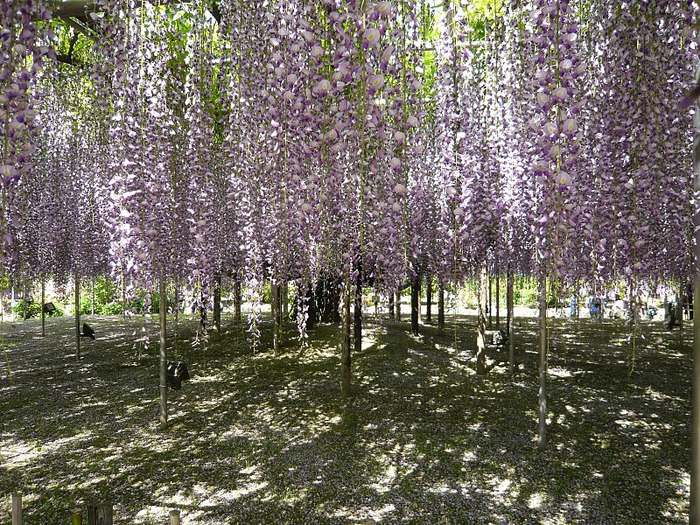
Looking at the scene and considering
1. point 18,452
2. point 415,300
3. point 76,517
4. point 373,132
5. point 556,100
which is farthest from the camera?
point 415,300

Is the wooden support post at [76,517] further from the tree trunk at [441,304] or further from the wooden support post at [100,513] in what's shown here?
the tree trunk at [441,304]

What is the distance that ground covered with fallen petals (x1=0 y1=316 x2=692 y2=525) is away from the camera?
3.26 meters

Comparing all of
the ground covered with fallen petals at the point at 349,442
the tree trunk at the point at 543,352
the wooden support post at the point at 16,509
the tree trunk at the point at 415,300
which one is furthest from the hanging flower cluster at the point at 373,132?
the tree trunk at the point at 415,300

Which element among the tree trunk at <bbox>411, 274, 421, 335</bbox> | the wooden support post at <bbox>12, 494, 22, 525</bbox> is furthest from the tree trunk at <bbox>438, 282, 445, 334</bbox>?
the wooden support post at <bbox>12, 494, 22, 525</bbox>

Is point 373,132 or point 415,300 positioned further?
point 415,300

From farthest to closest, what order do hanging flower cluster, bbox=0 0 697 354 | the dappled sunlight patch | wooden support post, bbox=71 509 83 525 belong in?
the dappled sunlight patch
hanging flower cluster, bbox=0 0 697 354
wooden support post, bbox=71 509 83 525

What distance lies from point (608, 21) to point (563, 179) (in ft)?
5.19

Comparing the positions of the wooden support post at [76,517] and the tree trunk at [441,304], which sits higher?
the tree trunk at [441,304]

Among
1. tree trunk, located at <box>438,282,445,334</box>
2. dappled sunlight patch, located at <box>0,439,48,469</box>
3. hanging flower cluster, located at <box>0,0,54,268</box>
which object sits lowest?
dappled sunlight patch, located at <box>0,439,48,469</box>

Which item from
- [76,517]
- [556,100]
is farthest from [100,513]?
[556,100]

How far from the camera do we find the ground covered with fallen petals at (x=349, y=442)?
3.26 m

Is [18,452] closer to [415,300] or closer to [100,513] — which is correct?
[100,513]

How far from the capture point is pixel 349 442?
14.3ft

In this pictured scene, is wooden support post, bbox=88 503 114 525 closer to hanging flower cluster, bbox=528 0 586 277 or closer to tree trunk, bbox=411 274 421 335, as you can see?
hanging flower cluster, bbox=528 0 586 277
